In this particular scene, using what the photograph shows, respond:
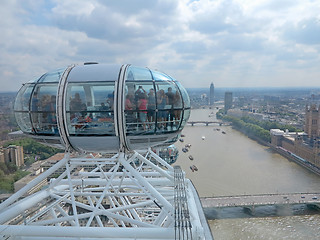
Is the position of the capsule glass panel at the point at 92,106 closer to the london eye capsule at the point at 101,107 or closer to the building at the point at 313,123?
the london eye capsule at the point at 101,107

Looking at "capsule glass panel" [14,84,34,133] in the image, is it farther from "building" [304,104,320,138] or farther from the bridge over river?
"building" [304,104,320,138]

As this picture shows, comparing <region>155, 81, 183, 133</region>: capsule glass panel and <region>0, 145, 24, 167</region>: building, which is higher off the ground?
<region>155, 81, 183, 133</region>: capsule glass panel

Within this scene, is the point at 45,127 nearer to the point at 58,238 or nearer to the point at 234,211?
the point at 58,238

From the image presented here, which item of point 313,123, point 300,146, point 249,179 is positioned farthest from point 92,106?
point 313,123

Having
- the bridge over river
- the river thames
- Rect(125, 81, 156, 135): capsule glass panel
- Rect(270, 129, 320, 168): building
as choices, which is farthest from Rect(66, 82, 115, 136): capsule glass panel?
Rect(270, 129, 320, 168): building

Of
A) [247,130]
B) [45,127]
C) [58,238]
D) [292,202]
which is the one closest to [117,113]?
[45,127]

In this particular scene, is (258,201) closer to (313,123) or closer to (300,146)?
(300,146)
